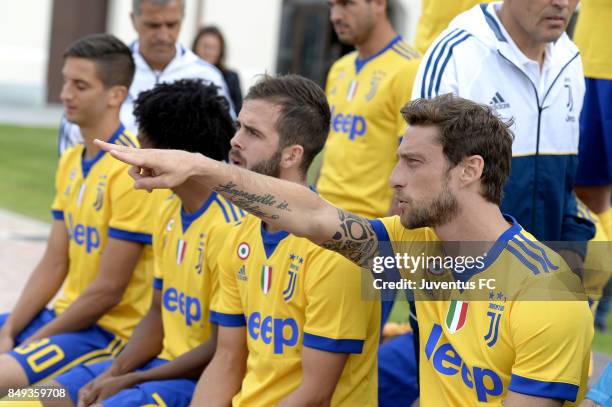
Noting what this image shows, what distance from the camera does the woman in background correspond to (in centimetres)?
1021

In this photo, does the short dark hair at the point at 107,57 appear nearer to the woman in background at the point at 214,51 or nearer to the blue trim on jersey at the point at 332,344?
the blue trim on jersey at the point at 332,344

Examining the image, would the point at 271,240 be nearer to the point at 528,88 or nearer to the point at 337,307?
the point at 337,307

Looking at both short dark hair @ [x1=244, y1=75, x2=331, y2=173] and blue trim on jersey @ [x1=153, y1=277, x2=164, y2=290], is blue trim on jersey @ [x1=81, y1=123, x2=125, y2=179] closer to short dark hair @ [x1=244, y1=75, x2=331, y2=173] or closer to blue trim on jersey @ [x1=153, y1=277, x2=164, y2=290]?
blue trim on jersey @ [x1=153, y1=277, x2=164, y2=290]

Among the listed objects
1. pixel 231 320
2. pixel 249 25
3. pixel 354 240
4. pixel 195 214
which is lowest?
pixel 231 320

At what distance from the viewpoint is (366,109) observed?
5.63 meters

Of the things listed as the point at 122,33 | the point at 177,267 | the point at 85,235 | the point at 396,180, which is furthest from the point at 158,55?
the point at 122,33

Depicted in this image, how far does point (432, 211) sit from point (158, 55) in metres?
3.38

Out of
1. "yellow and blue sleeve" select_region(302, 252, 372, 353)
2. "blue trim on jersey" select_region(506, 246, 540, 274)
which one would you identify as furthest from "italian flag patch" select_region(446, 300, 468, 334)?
"yellow and blue sleeve" select_region(302, 252, 372, 353)

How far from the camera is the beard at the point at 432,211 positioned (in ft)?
10.5

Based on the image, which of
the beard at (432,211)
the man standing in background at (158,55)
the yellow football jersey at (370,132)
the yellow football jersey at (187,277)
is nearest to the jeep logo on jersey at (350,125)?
the yellow football jersey at (370,132)

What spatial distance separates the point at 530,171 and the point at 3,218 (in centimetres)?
796

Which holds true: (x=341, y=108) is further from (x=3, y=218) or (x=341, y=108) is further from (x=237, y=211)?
(x=3, y=218)

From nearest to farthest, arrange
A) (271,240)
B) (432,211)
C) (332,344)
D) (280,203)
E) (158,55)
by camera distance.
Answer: (432,211) < (280,203) < (332,344) < (271,240) < (158,55)

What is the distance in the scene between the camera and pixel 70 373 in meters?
4.48
